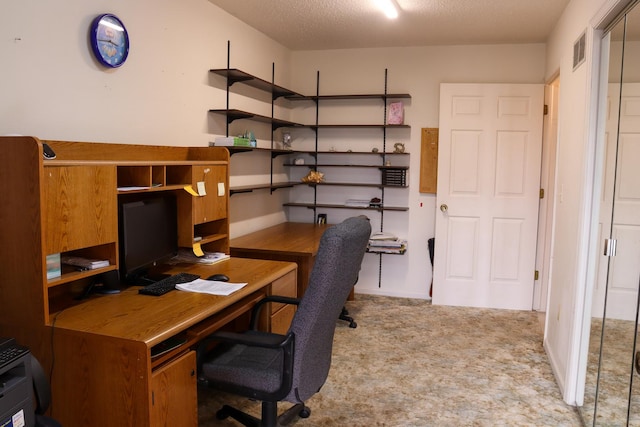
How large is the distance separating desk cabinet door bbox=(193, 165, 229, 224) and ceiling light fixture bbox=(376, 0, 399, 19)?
5.41 ft

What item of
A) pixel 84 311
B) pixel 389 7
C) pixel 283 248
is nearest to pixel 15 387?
A: pixel 84 311

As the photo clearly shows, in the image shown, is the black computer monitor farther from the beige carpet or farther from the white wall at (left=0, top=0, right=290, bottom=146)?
the beige carpet

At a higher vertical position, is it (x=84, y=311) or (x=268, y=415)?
(x=84, y=311)

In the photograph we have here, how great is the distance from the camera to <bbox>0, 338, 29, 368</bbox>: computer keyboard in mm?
1416

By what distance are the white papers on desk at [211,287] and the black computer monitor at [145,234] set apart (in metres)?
0.23

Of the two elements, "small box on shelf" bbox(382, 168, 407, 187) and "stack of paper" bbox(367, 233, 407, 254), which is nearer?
"stack of paper" bbox(367, 233, 407, 254)

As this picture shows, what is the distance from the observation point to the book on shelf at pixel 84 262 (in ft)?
6.77

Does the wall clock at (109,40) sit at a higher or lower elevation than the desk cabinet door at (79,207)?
higher

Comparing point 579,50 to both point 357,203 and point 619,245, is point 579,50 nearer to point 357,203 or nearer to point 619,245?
point 619,245

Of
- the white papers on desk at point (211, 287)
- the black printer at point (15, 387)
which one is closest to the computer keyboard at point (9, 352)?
the black printer at point (15, 387)

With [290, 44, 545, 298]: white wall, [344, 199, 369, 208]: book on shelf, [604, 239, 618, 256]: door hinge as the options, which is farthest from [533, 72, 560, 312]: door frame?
[604, 239, 618, 256]: door hinge

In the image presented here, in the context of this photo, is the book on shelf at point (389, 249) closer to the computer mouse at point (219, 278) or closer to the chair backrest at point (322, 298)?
the computer mouse at point (219, 278)

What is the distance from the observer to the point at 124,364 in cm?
169

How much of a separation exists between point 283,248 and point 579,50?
92.8 inches
